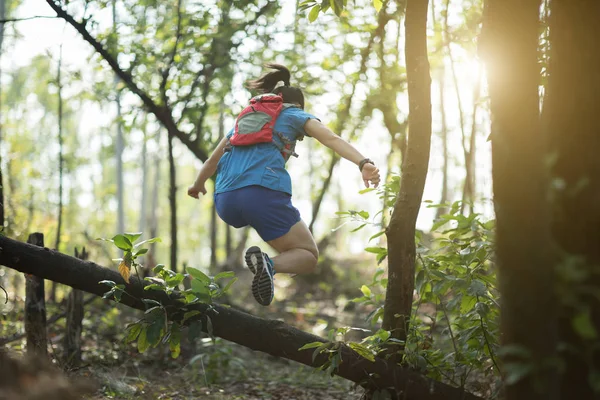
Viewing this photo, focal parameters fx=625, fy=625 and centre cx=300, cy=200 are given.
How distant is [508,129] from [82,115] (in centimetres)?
4283

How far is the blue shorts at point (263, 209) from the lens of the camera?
4289mm

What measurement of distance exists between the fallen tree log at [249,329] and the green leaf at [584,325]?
186 cm

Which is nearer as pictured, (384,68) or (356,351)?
(356,351)

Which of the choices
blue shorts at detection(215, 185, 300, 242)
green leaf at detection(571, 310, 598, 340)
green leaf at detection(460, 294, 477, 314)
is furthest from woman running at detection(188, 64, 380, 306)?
green leaf at detection(571, 310, 598, 340)

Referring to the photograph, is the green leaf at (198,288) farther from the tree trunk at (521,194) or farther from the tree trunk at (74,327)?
the tree trunk at (74,327)

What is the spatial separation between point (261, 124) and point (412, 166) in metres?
1.13

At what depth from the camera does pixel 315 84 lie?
8.69 meters

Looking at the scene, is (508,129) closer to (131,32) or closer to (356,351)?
(356,351)

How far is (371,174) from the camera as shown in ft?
12.7

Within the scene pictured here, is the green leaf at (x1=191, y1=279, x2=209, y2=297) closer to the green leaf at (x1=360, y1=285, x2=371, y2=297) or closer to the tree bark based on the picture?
the green leaf at (x1=360, y1=285, x2=371, y2=297)

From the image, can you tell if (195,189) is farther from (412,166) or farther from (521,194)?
(521,194)

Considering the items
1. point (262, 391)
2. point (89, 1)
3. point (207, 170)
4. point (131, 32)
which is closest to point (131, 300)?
point (207, 170)

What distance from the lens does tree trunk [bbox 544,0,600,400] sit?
2.29m

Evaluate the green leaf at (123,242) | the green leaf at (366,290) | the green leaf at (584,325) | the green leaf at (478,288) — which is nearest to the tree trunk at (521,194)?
the green leaf at (584,325)
